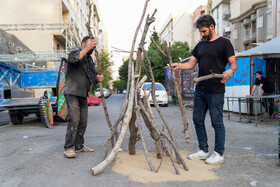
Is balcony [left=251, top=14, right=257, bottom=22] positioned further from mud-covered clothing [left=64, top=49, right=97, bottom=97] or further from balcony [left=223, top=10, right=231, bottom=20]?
mud-covered clothing [left=64, top=49, right=97, bottom=97]

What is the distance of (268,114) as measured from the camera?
8.95 metres

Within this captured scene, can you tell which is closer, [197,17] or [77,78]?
[77,78]

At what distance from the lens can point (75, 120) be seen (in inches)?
150

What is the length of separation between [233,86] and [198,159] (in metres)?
8.09

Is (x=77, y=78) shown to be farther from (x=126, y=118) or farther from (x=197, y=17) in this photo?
(x=197, y=17)

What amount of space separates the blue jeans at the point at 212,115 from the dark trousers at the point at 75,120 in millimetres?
1918

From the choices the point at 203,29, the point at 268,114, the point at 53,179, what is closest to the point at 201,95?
the point at 203,29

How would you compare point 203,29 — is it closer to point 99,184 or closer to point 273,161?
point 273,161

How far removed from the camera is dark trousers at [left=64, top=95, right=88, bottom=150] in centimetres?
377

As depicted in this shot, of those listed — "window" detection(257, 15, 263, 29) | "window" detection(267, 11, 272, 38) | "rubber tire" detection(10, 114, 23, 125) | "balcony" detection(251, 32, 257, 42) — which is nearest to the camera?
"rubber tire" detection(10, 114, 23, 125)

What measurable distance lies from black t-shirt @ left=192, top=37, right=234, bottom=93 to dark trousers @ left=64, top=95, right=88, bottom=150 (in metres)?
2.02

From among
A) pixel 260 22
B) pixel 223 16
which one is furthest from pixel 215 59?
pixel 223 16

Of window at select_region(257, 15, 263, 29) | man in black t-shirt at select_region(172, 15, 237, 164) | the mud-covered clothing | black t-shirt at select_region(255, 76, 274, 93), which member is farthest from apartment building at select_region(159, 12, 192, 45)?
man in black t-shirt at select_region(172, 15, 237, 164)

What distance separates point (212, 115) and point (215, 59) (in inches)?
32.1
